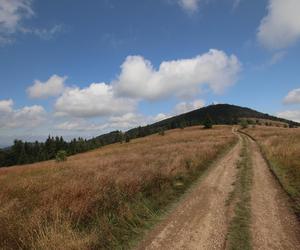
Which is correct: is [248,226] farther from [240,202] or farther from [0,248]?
[0,248]

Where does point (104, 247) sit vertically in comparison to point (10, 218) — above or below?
below

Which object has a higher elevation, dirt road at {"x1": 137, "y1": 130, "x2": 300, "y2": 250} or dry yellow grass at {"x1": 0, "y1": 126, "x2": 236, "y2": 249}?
dry yellow grass at {"x1": 0, "y1": 126, "x2": 236, "y2": 249}

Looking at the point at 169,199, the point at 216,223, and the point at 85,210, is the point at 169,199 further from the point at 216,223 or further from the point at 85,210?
the point at 85,210

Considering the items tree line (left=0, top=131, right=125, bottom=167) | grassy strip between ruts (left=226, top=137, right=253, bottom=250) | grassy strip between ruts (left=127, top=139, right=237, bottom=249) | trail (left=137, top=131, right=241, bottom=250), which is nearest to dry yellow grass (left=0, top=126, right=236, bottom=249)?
grassy strip between ruts (left=127, top=139, right=237, bottom=249)

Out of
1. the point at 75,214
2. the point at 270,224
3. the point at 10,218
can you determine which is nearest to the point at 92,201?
the point at 75,214

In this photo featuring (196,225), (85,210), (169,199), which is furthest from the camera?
(169,199)

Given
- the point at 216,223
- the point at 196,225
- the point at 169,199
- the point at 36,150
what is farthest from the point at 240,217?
the point at 36,150

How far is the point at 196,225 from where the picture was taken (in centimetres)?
776

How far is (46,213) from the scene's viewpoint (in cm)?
859

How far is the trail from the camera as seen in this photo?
6652 mm

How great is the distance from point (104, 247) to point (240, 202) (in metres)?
5.40

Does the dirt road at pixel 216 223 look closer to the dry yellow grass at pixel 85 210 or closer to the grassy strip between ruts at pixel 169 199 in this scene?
the grassy strip between ruts at pixel 169 199

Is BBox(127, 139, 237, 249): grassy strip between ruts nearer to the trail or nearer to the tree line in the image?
the trail

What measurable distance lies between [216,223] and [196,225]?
60 centimetres
